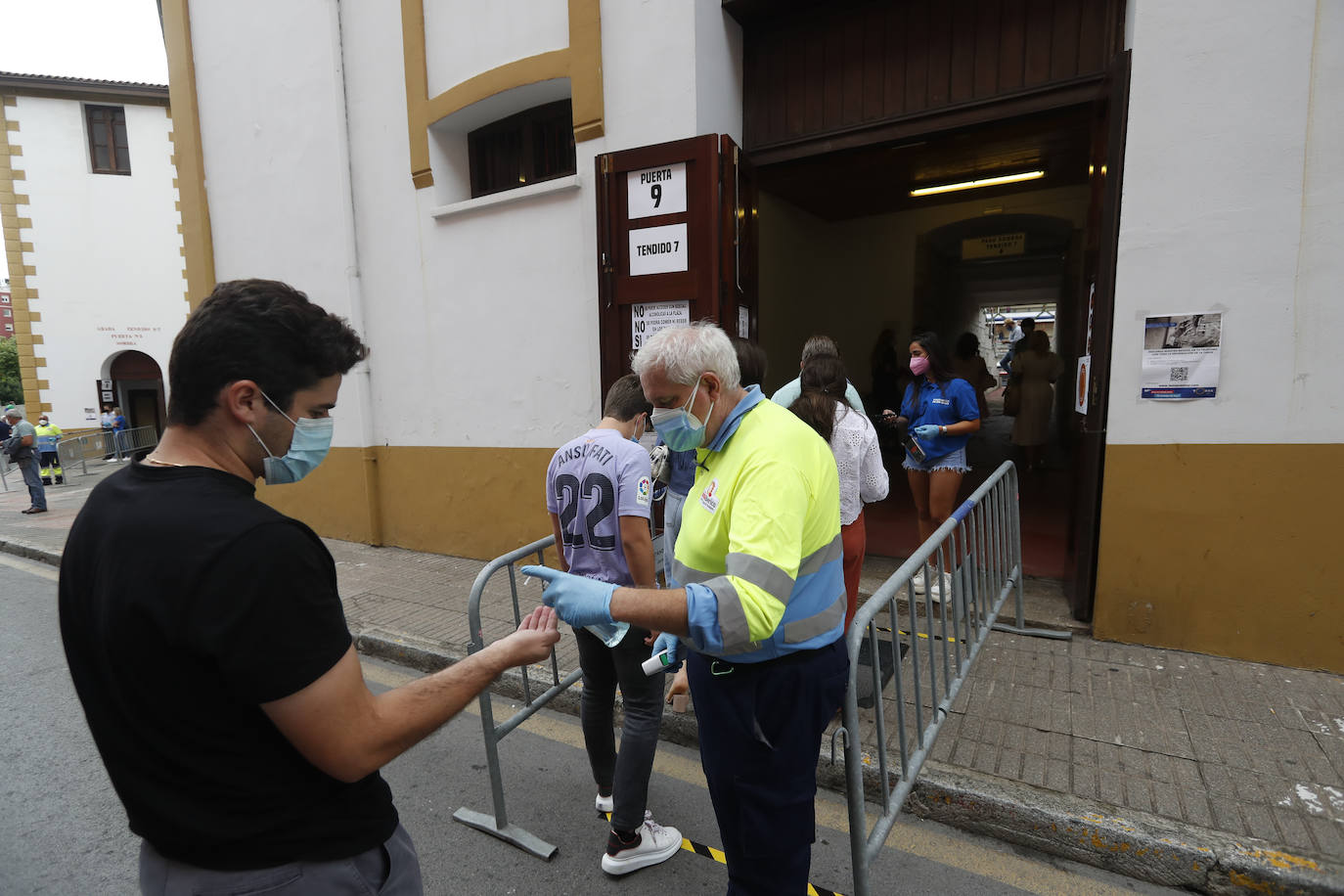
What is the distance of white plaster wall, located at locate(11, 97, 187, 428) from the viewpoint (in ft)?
57.9

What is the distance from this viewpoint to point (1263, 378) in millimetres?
3697

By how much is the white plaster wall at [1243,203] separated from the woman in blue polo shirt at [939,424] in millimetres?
1046

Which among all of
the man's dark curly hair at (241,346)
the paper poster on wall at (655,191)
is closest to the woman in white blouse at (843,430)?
the paper poster on wall at (655,191)

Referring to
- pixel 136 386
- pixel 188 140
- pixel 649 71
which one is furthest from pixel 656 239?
pixel 136 386

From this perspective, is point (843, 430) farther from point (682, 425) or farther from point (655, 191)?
point (655, 191)

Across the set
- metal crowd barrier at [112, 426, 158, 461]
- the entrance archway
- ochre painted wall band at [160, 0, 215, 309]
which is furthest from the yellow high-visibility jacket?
the entrance archway

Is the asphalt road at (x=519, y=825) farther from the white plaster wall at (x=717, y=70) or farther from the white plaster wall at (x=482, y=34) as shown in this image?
the white plaster wall at (x=482, y=34)

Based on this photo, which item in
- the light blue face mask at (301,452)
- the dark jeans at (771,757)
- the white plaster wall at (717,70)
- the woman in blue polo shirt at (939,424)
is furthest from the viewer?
the white plaster wall at (717,70)

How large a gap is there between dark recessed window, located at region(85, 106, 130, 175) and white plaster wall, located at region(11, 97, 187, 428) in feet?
0.61

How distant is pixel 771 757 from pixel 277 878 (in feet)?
3.86

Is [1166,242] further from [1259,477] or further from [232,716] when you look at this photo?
[232,716]

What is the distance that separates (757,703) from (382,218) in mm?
6679

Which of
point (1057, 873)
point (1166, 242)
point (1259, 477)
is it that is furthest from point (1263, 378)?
Answer: point (1057, 873)

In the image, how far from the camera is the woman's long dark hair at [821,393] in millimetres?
3605
